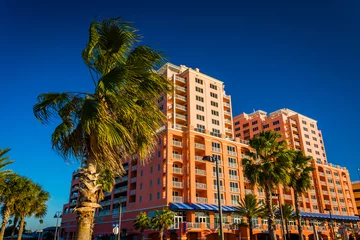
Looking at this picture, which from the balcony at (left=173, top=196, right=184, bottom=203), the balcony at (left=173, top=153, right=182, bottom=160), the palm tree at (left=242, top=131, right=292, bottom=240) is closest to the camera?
the palm tree at (left=242, top=131, right=292, bottom=240)

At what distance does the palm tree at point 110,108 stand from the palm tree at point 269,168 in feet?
82.7

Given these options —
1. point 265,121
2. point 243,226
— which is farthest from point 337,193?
point 243,226

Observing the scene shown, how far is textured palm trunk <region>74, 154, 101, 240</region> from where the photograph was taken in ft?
25.3

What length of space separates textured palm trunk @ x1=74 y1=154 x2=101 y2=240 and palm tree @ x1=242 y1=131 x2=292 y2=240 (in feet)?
89.3

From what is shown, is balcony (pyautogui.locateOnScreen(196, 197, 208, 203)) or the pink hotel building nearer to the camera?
the pink hotel building

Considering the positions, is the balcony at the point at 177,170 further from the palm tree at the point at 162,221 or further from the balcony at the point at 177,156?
the palm tree at the point at 162,221

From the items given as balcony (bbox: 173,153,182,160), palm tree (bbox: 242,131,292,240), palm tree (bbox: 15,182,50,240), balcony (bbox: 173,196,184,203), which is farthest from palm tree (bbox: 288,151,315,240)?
palm tree (bbox: 15,182,50,240)

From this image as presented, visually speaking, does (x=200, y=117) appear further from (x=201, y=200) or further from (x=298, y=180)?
(x=298, y=180)

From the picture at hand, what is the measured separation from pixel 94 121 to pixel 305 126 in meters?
97.1

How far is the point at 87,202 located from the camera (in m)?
7.95

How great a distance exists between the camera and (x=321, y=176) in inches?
3182

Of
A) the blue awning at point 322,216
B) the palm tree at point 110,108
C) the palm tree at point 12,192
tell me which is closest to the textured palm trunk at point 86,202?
the palm tree at point 110,108

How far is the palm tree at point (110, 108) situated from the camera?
8453mm

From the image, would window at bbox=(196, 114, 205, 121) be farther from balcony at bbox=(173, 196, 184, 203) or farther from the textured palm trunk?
the textured palm trunk
